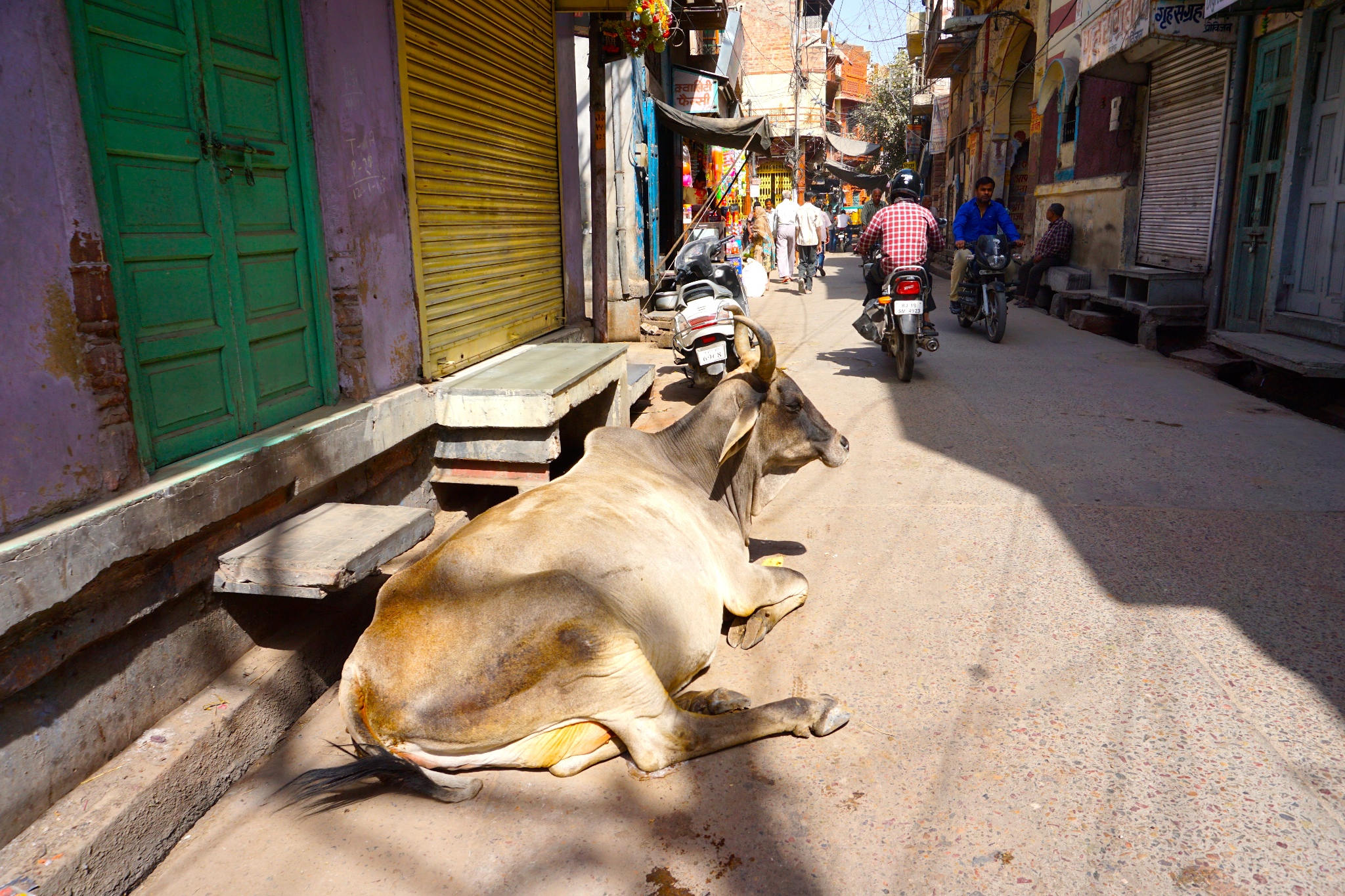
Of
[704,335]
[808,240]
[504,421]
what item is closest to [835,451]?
[504,421]

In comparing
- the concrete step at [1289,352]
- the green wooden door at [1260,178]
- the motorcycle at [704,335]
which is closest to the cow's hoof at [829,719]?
the motorcycle at [704,335]

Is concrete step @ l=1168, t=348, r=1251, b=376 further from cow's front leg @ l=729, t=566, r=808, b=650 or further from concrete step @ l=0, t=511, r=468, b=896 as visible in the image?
concrete step @ l=0, t=511, r=468, b=896

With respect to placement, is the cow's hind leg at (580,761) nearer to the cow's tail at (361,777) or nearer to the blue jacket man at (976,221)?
the cow's tail at (361,777)

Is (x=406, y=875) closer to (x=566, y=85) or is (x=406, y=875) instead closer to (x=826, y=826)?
(x=826, y=826)

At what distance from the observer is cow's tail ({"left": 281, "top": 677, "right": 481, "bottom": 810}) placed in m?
2.56

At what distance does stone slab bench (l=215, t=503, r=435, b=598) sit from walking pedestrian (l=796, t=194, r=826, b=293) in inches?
597

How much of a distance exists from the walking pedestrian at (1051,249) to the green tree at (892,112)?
27.4 meters

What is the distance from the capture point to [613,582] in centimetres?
286

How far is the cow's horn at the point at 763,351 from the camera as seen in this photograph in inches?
150

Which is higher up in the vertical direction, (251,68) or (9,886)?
(251,68)

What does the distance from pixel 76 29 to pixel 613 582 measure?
2.25 meters

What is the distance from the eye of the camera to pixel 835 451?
4023 mm

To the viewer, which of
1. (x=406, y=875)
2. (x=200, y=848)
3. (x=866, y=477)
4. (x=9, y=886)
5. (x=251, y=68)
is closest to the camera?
(x=9, y=886)

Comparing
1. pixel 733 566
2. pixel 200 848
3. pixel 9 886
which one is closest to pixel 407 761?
pixel 200 848
